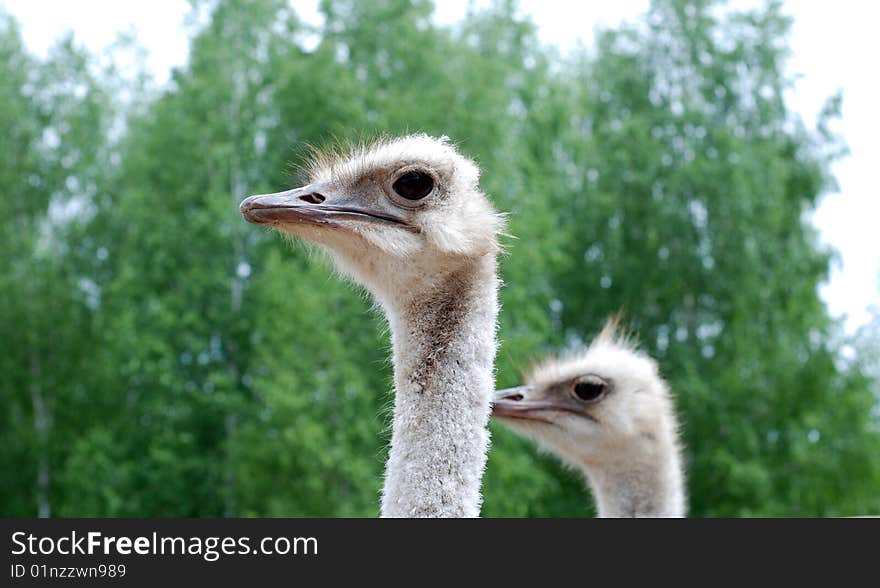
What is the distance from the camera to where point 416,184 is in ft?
10.9

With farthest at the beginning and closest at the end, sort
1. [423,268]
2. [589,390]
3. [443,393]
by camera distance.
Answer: [589,390] < [423,268] < [443,393]

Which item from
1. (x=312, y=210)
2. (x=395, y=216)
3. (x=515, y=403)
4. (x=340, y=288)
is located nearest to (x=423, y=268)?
(x=395, y=216)

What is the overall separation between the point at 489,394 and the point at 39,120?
17.6 metres

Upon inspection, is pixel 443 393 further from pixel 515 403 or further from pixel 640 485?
pixel 640 485

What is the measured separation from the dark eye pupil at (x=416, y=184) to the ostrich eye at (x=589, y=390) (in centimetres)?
238

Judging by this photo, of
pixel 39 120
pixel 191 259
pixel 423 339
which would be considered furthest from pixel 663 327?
pixel 423 339

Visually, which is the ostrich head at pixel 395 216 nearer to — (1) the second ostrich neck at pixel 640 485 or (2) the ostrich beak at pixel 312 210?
(2) the ostrich beak at pixel 312 210

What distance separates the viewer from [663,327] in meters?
18.3

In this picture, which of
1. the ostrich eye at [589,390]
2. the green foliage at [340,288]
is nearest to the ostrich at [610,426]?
the ostrich eye at [589,390]

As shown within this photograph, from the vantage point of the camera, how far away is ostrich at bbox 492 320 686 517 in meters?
5.41

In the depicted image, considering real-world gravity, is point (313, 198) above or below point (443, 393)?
above

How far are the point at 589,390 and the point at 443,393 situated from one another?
2.45 meters

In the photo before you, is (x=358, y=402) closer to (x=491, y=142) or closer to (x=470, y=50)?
(x=491, y=142)

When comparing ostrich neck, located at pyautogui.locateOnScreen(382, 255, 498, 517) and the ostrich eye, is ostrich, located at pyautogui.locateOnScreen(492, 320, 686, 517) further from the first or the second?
ostrich neck, located at pyautogui.locateOnScreen(382, 255, 498, 517)
